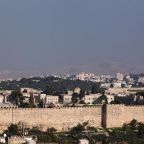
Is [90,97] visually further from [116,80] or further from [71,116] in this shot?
[116,80]

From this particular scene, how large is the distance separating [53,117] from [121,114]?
10.6ft

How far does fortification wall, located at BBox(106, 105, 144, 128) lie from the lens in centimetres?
3366

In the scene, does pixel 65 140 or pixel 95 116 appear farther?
pixel 95 116

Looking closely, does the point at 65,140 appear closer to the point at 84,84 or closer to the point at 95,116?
the point at 95,116

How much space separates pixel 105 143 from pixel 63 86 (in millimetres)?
43715

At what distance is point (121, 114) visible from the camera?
3403 centimetres

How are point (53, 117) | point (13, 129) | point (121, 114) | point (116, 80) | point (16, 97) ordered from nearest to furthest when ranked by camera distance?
point (13, 129) < point (53, 117) < point (121, 114) < point (16, 97) < point (116, 80)

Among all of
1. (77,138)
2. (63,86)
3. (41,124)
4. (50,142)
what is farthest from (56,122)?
(63,86)

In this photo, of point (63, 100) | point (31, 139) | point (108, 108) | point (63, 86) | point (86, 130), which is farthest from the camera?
point (63, 86)

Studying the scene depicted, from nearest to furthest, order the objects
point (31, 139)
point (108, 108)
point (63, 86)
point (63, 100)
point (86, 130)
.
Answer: point (31, 139) → point (86, 130) → point (108, 108) → point (63, 100) → point (63, 86)

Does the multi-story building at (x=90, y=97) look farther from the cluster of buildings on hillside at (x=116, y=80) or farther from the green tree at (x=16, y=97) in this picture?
the cluster of buildings on hillside at (x=116, y=80)

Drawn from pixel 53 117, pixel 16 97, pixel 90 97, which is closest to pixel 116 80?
pixel 90 97

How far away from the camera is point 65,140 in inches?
1067

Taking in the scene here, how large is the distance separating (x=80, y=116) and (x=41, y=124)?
2.11 meters
